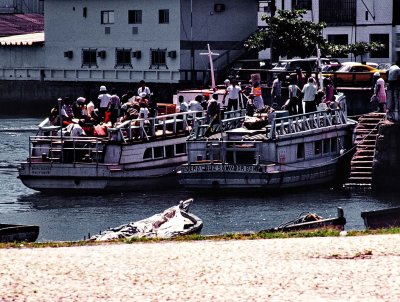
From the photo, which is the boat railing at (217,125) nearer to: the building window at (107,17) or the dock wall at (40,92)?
the dock wall at (40,92)

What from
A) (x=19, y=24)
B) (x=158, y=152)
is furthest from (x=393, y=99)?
(x=19, y=24)

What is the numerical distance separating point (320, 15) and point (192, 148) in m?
46.6

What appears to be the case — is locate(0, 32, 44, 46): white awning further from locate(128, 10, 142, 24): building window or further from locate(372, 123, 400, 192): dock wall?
locate(372, 123, 400, 192): dock wall

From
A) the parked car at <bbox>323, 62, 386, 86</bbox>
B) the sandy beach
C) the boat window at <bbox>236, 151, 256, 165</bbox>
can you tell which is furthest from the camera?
the parked car at <bbox>323, 62, 386, 86</bbox>

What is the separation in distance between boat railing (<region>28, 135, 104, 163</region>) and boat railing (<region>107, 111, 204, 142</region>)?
0.83m

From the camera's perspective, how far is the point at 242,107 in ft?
191

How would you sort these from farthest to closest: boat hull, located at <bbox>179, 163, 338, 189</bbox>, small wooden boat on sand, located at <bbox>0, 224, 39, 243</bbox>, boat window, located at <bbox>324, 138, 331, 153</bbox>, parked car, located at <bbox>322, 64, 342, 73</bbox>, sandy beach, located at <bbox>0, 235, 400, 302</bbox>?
parked car, located at <bbox>322, 64, 342, 73</bbox>, boat window, located at <bbox>324, 138, 331, 153</bbox>, boat hull, located at <bbox>179, 163, 338, 189</bbox>, small wooden boat on sand, located at <bbox>0, 224, 39, 243</bbox>, sandy beach, located at <bbox>0, 235, 400, 302</bbox>

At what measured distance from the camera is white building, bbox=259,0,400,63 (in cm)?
9238

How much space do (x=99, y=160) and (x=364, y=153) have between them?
35.4 ft

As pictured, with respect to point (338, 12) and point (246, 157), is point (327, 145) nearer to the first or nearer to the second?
point (246, 157)

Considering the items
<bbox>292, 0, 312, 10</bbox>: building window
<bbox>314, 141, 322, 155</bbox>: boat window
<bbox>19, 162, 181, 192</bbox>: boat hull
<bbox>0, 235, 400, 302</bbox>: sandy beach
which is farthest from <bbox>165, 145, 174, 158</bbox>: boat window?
<bbox>292, 0, 312, 10</bbox>: building window

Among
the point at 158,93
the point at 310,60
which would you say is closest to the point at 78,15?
the point at 158,93

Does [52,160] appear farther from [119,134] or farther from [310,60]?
[310,60]

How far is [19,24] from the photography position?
117 meters
